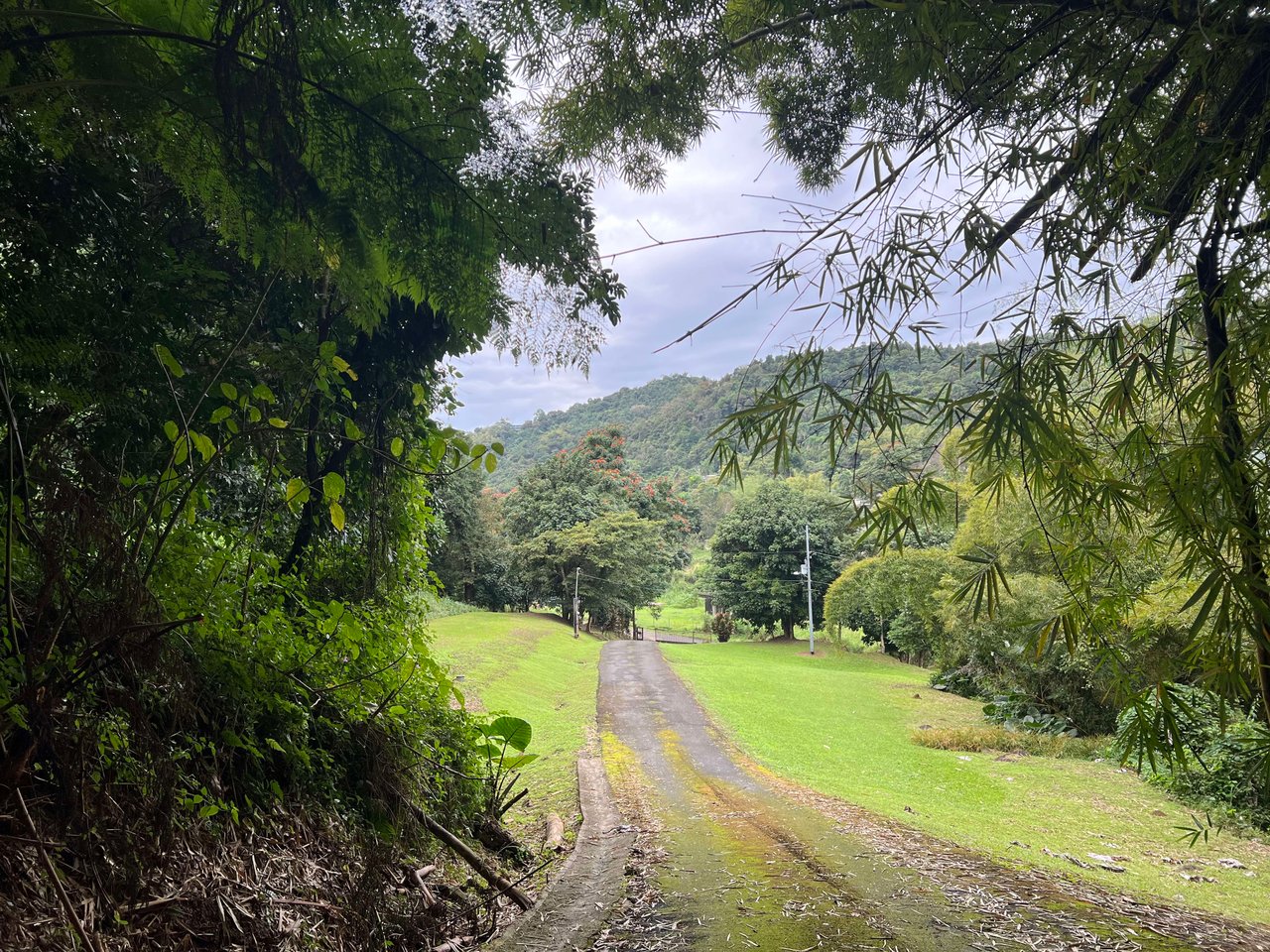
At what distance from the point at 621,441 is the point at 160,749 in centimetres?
3873

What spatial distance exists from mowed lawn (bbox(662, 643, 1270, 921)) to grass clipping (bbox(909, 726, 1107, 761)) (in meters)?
0.45

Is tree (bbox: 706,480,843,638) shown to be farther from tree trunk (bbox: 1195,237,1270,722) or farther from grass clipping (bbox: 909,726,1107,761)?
tree trunk (bbox: 1195,237,1270,722)

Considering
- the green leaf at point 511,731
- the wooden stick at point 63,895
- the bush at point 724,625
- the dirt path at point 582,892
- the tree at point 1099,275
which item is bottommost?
the bush at point 724,625

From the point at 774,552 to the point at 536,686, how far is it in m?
18.8

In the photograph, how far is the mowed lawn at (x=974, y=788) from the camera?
557cm

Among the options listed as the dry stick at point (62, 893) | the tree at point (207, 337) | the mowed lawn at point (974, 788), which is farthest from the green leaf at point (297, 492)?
the mowed lawn at point (974, 788)

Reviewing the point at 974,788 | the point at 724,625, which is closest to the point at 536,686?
the point at 974,788

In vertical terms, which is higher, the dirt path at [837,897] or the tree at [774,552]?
the tree at [774,552]

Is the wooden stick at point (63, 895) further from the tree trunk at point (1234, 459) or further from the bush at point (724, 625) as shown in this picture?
the bush at point (724, 625)

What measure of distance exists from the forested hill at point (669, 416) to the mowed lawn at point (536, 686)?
2295mm

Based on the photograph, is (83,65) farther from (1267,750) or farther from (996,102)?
(1267,750)

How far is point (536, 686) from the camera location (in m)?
15.7

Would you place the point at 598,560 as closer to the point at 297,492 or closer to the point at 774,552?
the point at 774,552

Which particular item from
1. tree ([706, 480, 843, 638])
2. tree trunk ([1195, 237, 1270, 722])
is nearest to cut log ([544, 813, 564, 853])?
tree trunk ([1195, 237, 1270, 722])
